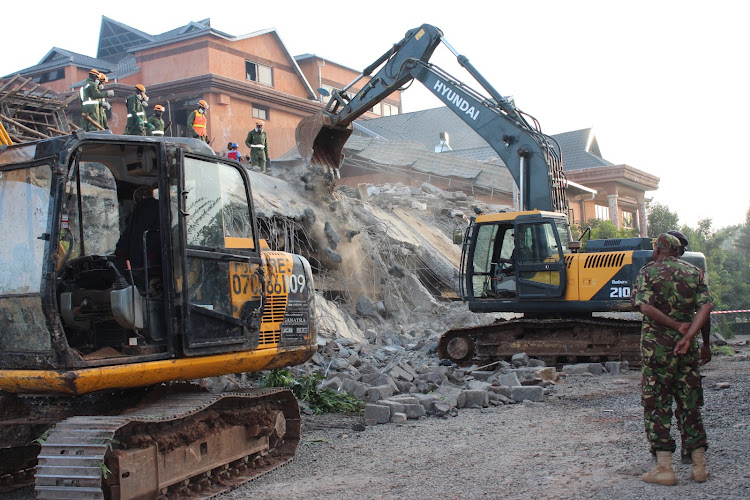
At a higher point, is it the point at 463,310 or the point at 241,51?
the point at 241,51

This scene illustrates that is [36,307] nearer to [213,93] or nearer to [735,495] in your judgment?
[735,495]

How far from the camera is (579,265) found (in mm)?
12273

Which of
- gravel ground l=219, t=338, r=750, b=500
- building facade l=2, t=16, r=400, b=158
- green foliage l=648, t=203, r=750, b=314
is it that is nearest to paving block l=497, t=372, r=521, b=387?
gravel ground l=219, t=338, r=750, b=500

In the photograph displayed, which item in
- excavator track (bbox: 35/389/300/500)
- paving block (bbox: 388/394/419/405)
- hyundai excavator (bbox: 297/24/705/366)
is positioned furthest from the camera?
hyundai excavator (bbox: 297/24/705/366)

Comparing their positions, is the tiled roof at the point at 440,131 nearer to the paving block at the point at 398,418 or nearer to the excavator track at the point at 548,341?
the excavator track at the point at 548,341

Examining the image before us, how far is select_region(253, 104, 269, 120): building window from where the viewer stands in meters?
32.1

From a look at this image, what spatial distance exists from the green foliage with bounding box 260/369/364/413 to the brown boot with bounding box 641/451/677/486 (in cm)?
425

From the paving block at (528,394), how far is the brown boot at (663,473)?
437 centimetres

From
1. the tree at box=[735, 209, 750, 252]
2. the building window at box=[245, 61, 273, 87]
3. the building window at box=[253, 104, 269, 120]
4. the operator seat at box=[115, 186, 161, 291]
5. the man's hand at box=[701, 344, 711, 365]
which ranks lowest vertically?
the man's hand at box=[701, 344, 711, 365]

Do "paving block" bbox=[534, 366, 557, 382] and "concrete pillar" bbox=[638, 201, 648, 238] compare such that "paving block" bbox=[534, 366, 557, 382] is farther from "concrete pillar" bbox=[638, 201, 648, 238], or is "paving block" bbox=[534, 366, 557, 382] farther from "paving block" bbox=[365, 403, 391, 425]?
"concrete pillar" bbox=[638, 201, 648, 238]

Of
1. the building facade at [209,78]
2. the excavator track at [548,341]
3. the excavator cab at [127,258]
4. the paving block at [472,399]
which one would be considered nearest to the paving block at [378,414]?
the paving block at [472,399]

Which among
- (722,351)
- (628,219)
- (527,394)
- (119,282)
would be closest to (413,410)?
(527,394)

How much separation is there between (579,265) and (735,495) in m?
7.67

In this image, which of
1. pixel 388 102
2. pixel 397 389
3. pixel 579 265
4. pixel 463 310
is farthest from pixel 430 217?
pixel 388 102
